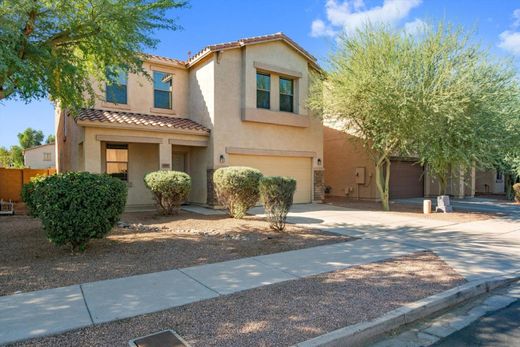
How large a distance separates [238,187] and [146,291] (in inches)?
245

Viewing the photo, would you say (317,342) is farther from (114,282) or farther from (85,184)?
(85,184)

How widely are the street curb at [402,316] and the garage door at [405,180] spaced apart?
53.2 ft

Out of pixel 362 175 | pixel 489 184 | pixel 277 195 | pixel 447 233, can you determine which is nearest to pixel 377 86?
pixel 447 233

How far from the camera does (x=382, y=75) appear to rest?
41.4 feet

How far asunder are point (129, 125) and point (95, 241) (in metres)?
6.25

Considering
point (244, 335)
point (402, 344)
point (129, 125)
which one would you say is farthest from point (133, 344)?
point (129, 125)

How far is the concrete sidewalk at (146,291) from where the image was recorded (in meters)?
3.80

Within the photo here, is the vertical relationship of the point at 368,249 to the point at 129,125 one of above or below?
below

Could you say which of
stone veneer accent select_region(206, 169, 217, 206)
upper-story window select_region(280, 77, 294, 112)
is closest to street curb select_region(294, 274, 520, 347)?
stone veneer accent select_region(206, 169, 217, 206)

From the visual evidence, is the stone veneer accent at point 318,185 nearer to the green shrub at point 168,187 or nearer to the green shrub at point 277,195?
the green shrub at point 168,187

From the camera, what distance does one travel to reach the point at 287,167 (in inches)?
648

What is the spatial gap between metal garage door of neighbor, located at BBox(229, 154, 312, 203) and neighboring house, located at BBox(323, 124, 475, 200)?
3.62 meters

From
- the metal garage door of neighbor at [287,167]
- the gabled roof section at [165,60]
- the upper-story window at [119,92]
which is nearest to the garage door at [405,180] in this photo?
the metal garage door of neighbor at [287,167]

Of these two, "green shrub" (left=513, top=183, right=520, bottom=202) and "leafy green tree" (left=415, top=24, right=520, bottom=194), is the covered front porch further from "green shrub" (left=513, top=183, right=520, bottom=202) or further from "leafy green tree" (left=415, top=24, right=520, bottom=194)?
"green shrub" (left=513, top=183, right=520, bottom=202)
